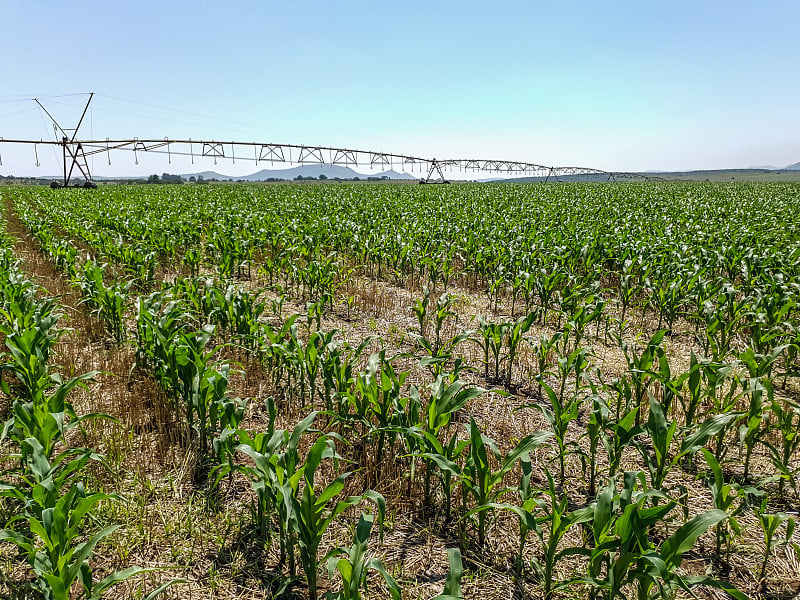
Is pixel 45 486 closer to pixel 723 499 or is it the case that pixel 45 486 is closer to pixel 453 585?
pixel 453 585

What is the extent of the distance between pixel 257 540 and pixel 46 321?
286 cm

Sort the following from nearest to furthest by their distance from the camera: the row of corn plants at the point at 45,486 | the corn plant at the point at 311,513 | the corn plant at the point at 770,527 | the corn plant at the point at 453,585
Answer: the corn plant at the point at 453,585
the row of corn plants at the point at 45,486
the corn plant at the point at 311,513
the corn plant at the point at 770,527

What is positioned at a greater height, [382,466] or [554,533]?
[554,533]

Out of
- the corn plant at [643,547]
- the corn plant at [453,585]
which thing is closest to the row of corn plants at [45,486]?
the corn plant at [453,585]

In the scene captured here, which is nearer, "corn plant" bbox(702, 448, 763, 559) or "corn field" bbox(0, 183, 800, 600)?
"corn field" bbox(0, 183, 800, 600)

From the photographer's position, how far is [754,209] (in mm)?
18500

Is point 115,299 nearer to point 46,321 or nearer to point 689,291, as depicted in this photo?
point 46,321

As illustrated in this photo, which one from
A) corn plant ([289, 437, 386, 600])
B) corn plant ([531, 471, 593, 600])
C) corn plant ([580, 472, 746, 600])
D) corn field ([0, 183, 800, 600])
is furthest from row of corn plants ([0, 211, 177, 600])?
corn plant ([580, 472, 746, 600])

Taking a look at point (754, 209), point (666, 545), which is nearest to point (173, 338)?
point (666, 545)

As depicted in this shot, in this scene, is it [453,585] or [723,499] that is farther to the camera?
[723,499]

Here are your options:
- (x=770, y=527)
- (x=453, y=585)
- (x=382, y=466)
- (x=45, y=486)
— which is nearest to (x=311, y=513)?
(x=453, y=585)

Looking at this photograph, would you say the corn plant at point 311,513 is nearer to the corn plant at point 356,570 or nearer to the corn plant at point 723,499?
the corn plant at point 356,570

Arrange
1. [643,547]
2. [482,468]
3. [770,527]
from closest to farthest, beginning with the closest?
[643,547]
[770,527]
[482,468]

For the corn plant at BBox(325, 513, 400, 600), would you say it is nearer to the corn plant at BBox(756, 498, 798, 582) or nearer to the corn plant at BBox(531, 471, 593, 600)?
the corn plant at BBox(531, 471, 593, 600)
